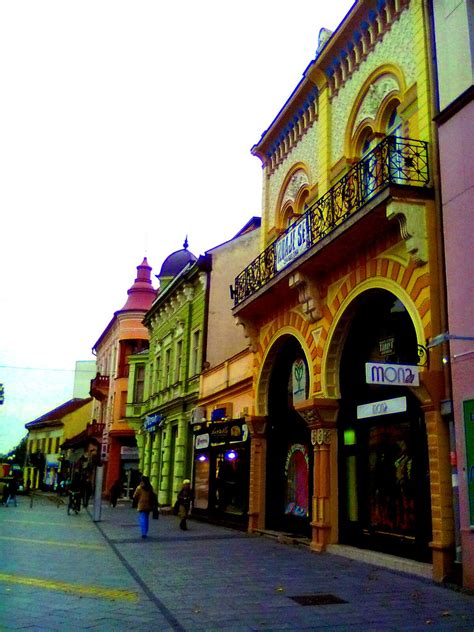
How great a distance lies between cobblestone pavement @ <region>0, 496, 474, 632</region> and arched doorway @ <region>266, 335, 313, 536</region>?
177 cm

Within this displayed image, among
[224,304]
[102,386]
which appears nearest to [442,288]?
[224,304]

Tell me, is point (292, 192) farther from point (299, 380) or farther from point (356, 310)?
point (356, 310)

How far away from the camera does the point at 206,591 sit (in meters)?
9.35

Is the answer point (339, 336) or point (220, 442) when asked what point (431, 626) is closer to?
point (339, 336)

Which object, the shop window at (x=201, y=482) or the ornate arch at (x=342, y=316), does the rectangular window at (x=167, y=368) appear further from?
the ornate arch at (x=342, y=316)

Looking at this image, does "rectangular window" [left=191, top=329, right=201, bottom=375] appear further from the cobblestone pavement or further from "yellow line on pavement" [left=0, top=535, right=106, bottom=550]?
the cobblestone pavement

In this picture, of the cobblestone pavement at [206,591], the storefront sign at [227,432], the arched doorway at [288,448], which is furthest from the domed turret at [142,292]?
the cobblestone pavement at [206,591]

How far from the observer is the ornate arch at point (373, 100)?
13.7 metres

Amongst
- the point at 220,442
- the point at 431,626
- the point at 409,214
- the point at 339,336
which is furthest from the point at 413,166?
the point at 220,442

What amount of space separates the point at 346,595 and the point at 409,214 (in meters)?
6.30

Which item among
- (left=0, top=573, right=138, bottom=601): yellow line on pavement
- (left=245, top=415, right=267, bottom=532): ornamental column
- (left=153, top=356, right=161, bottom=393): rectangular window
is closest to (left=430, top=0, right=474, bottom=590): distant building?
(left=0, top=573, right=138, bottom=601): yellow line on pavement

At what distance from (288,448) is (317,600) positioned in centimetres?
920

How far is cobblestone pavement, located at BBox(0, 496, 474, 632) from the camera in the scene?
A: 24.5 feet

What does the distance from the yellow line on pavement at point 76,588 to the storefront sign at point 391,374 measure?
495cm
